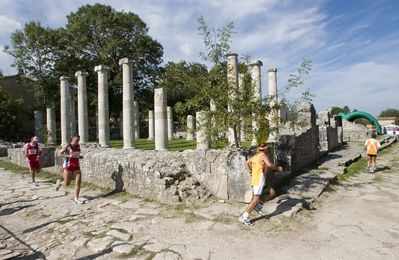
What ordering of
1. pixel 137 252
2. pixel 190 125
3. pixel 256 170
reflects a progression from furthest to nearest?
pixel 190 125
pixel 256 170
pixel 137 252

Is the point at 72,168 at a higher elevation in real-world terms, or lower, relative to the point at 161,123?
lower

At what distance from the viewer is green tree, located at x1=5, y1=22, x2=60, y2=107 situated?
32.6m

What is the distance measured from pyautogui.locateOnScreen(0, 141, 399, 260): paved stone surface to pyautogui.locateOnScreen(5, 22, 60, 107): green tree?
28.6 m

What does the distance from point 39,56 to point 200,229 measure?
33589 millimetres

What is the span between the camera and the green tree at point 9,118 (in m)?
27.7

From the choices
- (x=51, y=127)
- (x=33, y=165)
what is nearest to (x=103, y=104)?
(x=33, y=165)

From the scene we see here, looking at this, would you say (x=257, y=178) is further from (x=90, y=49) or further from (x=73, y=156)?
(x=90, y=49)

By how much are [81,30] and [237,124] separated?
1309 inches

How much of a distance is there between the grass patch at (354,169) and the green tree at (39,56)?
31.0 metres

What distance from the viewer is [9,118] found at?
28.1 m

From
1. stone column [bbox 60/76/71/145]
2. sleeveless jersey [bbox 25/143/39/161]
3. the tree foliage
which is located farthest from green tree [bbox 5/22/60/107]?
sleeveless jersey [bbox 25/143/39/161]

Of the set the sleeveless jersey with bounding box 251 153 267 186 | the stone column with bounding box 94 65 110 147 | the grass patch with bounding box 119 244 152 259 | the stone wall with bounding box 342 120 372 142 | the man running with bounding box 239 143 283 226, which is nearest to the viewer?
the grass patch with bounding box 119 244 152 259

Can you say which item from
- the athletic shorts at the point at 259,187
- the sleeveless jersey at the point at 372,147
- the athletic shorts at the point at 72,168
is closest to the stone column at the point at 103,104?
the athletic shorts at the point at 72,168

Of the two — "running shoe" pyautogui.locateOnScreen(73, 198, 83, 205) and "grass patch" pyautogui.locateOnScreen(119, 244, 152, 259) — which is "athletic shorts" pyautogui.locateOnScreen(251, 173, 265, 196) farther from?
"running shoe" pyautogui.locateOnScreen(73, 198, 83, 205)
